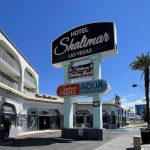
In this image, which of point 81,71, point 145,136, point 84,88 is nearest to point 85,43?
point 81,71

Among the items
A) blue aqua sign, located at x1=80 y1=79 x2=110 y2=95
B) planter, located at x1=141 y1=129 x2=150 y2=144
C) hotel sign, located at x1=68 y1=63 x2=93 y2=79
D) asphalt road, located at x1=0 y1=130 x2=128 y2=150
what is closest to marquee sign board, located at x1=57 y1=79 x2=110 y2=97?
blue aqua sign, located at x1=80 y1=79 x2=110 y2=95

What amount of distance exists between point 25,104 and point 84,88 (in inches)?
575

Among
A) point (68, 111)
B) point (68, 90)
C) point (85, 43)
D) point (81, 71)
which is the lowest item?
point (68, 111)

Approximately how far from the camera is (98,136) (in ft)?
93.8

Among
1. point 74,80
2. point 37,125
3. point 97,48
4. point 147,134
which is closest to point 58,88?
point 74,80

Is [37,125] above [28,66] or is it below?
below

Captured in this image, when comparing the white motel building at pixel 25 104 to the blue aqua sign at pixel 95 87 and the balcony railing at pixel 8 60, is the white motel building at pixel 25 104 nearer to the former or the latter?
the balcony railing at pixel 8 60

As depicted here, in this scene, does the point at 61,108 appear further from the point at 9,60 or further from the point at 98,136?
the point at 98,136

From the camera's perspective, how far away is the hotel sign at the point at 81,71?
101 ft

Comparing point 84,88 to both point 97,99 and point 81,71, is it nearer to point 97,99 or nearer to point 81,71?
point 97,99

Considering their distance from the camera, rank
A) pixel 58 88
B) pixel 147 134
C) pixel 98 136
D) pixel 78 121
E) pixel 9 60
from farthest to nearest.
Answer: pixel 78 121, pixel 9 60, pixel 58 88, pixel 98 136, pixel 147 134

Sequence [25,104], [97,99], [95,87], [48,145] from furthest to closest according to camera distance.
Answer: [25,104] < [97,99] < [95,87] < [48,145]

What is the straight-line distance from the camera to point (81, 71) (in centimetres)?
3150

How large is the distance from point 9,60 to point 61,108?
14.0m
